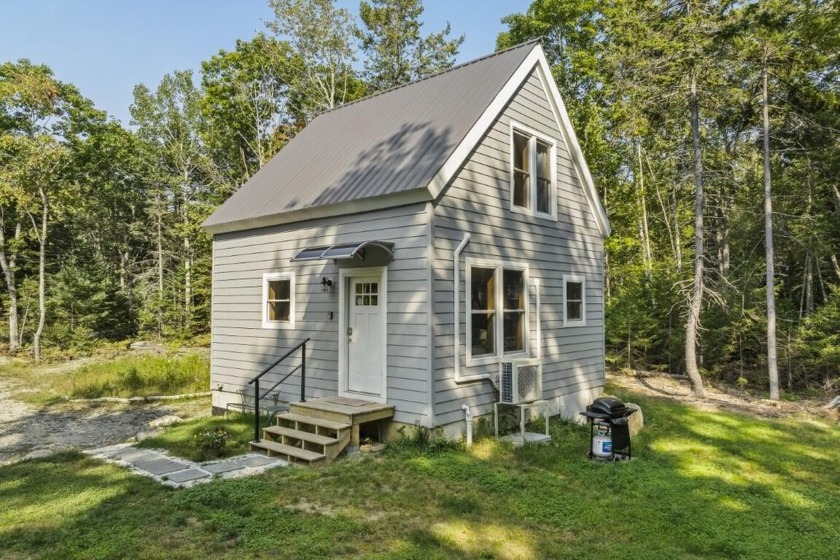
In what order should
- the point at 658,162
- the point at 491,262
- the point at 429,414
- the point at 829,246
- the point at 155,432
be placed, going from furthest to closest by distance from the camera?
the point at 658,162 < the point at 829,246 < the point at 155,432 < the point at 491,262 < the point at 429,414

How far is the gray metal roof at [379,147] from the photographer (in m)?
7.45

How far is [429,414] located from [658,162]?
1880 cm

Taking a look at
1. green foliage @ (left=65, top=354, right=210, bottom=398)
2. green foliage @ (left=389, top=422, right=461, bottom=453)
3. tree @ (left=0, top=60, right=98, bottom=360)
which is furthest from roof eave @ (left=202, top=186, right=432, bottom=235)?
tree @ (left=0, top=60, right=98, bottom=360)

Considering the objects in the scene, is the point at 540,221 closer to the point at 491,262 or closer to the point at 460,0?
the point at 491,262

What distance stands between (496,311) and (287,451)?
11.7 feet

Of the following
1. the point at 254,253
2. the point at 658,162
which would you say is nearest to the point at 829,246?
the point at 658,162

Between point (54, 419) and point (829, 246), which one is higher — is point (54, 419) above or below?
Result: below

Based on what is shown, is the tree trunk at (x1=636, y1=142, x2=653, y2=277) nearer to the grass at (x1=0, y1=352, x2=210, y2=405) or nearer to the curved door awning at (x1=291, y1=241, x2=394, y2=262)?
the curved door awning at (x1=291, y1=241, x2=394, y2=262)

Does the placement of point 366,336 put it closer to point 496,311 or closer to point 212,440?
point 496,311

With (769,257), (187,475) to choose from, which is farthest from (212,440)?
(769,257)

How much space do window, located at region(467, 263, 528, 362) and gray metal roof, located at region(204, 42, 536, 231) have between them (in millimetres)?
1838

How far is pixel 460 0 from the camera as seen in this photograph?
14297 mm

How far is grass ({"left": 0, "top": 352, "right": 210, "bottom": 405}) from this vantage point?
12109 mm

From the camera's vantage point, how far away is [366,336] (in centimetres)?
759
